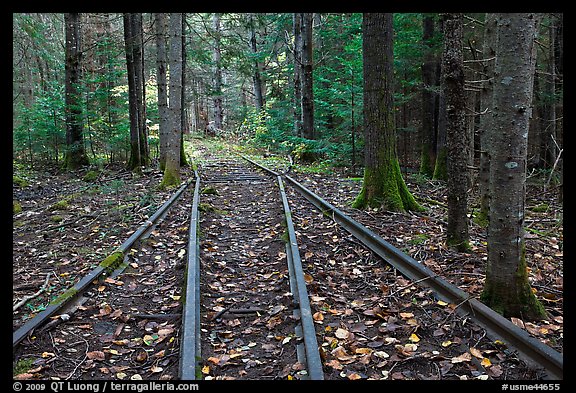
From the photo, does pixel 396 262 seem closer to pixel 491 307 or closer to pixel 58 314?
pixel 491 307

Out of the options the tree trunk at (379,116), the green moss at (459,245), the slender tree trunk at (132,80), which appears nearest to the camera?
the green moss at (459,245)

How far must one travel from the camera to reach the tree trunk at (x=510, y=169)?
153 inches

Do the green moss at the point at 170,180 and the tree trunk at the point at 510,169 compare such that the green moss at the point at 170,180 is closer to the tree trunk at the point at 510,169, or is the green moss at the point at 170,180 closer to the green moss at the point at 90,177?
the green moss at the point at 90,177

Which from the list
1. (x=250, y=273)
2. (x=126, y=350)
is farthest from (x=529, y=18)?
(x=126, y=350)

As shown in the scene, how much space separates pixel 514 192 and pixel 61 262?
20.1ft

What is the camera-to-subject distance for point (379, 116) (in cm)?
913

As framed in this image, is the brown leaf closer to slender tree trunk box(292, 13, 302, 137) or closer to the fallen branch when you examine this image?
the fallen branch

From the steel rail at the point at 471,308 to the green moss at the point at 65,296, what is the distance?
13.3ft

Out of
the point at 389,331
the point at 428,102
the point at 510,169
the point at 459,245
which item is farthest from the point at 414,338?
the point at 428,102

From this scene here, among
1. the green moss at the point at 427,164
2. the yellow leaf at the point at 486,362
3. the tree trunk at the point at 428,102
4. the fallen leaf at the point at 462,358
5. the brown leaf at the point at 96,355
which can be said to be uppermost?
the tree trunk at the point at 428,102

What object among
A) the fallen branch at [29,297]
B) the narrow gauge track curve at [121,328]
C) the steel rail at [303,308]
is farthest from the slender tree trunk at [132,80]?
the fallen branch at [29,297]

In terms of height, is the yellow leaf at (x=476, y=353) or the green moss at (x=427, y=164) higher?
the green moss at (x=427, y=164)

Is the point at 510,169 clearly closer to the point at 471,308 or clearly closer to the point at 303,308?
the point at 471,308

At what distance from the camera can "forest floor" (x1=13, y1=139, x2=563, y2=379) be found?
146 inches
